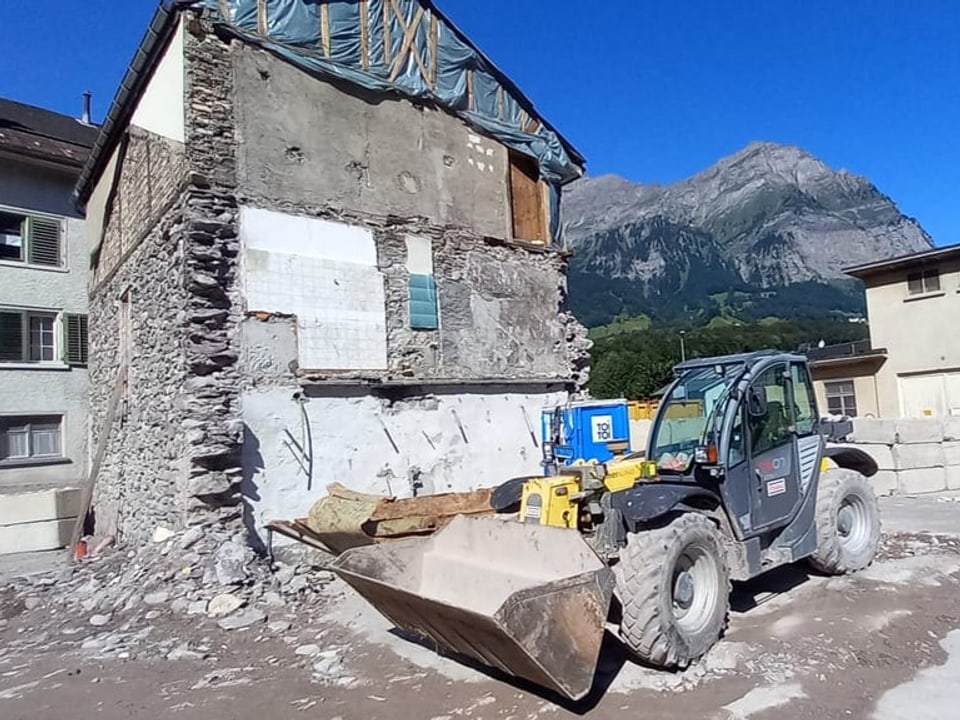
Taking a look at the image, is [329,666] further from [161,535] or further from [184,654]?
[161,535]

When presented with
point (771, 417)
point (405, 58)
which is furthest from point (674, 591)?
point (405, 58)

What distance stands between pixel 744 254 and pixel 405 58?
164m

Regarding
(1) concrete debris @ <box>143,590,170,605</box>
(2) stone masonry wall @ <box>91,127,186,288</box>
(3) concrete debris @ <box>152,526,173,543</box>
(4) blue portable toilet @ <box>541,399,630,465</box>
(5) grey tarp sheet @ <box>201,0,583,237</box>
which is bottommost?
Result: (1) concrete debris @ <box>143,590,170,605</box>

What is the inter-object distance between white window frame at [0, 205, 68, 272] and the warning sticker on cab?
16.1m

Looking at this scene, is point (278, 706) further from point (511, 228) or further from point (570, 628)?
point (511, 228)

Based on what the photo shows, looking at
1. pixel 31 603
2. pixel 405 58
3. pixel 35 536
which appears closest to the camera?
pixel 31 603

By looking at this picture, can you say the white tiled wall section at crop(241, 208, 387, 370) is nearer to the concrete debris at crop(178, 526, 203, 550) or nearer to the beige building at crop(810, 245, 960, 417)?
the concrete debris at crop(178, 526, 203, 550)

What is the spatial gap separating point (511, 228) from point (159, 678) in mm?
9541

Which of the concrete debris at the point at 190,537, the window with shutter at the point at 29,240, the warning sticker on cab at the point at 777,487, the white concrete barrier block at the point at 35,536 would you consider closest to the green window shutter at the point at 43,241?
the window with shutter at the point at 29,240

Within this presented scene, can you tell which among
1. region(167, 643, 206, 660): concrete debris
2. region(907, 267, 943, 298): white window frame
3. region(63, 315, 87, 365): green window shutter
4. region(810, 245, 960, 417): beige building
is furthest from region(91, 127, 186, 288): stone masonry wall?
region(907, 267, 943, 298): white window frame

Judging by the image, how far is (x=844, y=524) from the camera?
754 cm

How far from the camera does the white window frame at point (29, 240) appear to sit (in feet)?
51.4

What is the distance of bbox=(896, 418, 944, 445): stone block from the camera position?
12.9 metres

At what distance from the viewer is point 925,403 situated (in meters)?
19.7
